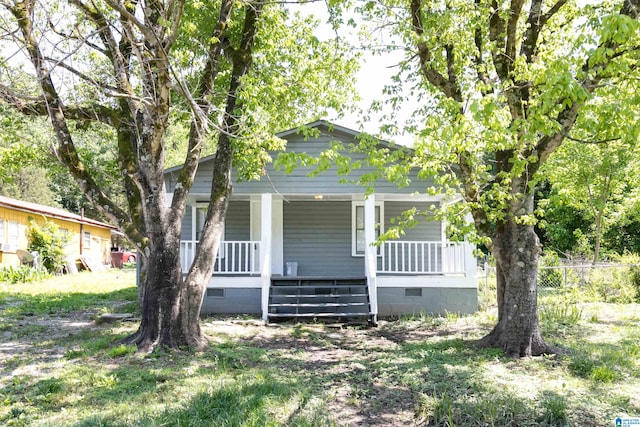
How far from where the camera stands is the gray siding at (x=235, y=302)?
1184 centimetres

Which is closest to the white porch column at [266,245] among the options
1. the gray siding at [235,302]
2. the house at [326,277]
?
the house at [326,277]

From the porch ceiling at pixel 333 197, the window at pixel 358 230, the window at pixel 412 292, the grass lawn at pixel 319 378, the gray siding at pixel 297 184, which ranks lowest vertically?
the grass lawn at pixel 319 378

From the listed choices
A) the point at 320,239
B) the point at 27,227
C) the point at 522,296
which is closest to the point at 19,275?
the point at 27,227

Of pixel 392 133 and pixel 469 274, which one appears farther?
pixel 469 274

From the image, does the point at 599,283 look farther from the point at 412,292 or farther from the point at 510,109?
the point at 510,109

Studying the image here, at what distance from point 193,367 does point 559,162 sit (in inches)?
625

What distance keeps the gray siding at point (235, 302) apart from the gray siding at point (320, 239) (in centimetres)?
219

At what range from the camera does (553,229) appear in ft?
81.3

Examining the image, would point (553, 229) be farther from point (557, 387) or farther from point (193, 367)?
point (193, 367)

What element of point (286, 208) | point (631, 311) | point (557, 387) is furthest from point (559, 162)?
point (557, 387)

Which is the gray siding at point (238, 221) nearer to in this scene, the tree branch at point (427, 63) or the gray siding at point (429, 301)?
the gray siding at point (429, 301)

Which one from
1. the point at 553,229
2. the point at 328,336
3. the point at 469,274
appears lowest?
the point at 328,336

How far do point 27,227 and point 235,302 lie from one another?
14.8 m

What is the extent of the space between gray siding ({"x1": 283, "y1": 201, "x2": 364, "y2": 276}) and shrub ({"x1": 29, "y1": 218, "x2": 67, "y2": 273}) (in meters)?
13.0
